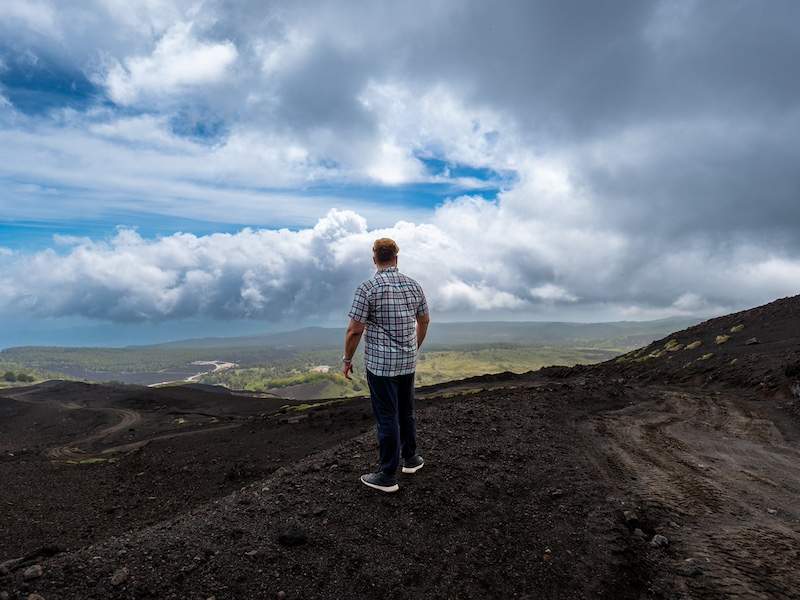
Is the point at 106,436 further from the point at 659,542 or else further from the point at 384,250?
the point at 659,542

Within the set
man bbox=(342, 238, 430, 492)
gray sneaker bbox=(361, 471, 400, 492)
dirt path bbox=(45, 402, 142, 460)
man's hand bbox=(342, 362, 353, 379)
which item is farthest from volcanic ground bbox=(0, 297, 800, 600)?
dirt path bbox=(45, 402, 142, 460)

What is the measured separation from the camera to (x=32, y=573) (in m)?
5.21

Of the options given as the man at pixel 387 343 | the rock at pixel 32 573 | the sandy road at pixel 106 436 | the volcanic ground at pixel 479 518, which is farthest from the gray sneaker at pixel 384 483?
the sandy road at pixel 106 436

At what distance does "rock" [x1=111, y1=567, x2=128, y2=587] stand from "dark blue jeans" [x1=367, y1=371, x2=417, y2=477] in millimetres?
3507

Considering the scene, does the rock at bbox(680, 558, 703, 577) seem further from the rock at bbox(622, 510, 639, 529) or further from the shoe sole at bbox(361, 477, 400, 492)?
the shoe sole at bbox(361, 477, 400, 492)

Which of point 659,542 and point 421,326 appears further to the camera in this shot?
point 421,326

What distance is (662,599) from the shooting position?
525cm

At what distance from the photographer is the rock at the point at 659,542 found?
6312 millimetres

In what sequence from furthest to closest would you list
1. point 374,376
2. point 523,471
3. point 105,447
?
1. point 105,447
2. point 523,471
3. point 374,376

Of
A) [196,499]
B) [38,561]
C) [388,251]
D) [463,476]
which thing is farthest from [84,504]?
[388,251]

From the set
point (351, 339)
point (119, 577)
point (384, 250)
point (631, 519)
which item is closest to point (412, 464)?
point (351, 339)

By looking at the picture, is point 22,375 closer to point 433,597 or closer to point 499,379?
point 499,379

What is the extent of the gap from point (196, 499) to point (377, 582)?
10871 mm

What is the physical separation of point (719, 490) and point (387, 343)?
6696 mm
